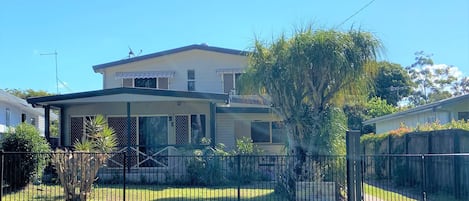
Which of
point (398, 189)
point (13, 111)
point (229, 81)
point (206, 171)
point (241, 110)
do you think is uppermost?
point (229, 81)

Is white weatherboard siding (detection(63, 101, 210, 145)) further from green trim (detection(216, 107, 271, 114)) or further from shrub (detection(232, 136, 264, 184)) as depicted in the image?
shrub (detection(232, 136, 264, 184))

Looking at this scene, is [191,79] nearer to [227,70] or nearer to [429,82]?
[227,70]

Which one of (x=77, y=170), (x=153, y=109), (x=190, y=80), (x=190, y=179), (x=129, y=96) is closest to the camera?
(x=77, y=170)

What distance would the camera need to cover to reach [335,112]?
44.9 ft

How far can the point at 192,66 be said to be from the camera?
78.8ft

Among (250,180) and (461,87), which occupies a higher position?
(461,87)

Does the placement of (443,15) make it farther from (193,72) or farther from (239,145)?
(193,72)

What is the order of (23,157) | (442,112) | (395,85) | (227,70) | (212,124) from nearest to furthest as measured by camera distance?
(23,157)
(212,124)
(442,112)
(227,70)
(395,85)

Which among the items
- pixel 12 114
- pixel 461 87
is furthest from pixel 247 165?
pixel 461 87

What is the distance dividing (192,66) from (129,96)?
6738 mm

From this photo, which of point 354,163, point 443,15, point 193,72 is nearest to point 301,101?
point 354,163

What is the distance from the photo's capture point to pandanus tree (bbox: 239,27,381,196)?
13.0 meters

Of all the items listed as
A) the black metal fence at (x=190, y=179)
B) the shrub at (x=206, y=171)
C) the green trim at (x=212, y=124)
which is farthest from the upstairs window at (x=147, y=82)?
the shrub at (x=206, y=171)

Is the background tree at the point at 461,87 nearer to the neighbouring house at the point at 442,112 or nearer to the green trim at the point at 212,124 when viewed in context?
the neighbouring house at the point at 442,112
